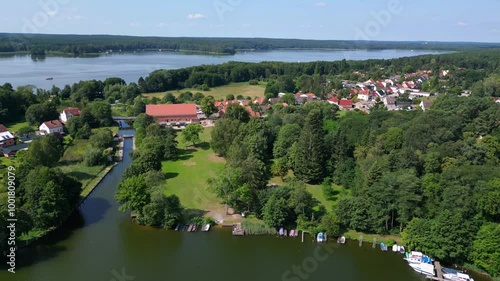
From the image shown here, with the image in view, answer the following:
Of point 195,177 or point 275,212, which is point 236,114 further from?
point 275,212

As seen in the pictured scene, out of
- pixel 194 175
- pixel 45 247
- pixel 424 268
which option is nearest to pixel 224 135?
pixel 194 175

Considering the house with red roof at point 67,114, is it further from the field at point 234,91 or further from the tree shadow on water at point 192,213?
the tree shadow on water at point 192,213

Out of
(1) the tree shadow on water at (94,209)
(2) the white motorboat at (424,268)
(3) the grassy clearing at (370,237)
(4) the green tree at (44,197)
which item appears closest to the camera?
(2) the white motorboat at (424,268)

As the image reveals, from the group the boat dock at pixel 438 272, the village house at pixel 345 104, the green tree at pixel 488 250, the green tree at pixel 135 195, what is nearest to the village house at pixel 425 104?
the village house at pixel 345 104

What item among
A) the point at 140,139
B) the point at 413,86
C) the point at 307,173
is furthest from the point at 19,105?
the point at 413,86

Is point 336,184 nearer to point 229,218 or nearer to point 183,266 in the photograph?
point 229,218

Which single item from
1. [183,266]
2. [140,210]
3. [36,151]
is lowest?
[183,266]

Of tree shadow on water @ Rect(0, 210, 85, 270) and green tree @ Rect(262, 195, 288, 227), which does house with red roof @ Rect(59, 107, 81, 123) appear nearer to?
tree shadow on water @ Rect(0, 210, 85, 270)
